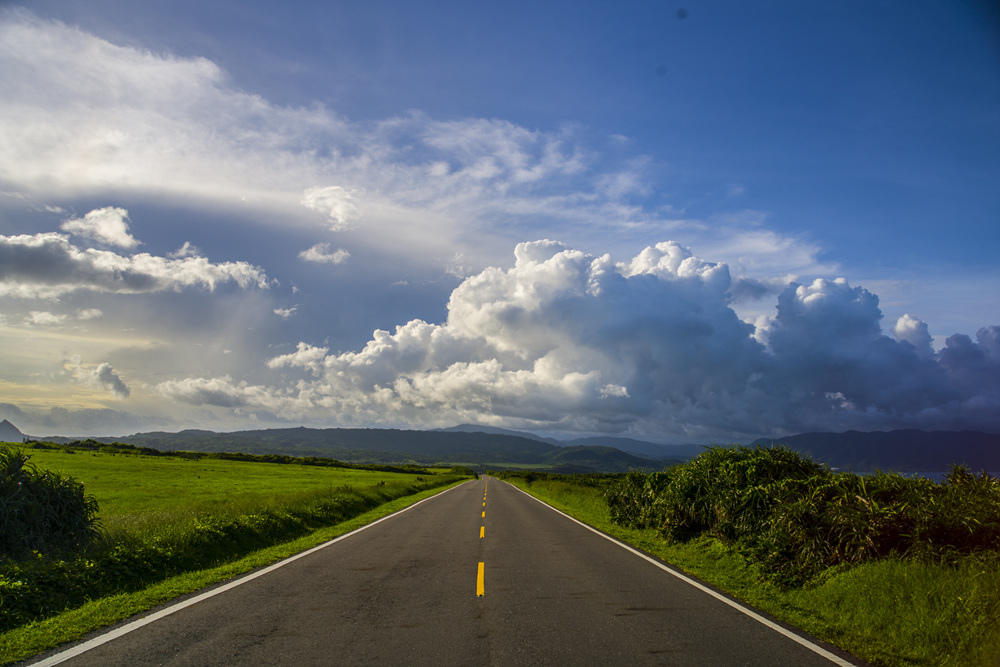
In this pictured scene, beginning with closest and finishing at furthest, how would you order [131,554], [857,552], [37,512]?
[857,552] < [131,554] < [37,512]

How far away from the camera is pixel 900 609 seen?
7.24m

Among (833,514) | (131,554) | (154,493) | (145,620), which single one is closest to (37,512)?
(131,554)

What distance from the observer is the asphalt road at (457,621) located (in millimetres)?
5879

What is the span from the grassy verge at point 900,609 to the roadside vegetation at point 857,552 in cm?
2

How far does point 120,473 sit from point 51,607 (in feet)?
170

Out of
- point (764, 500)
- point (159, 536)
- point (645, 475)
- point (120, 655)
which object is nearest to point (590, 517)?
point (645, 475)

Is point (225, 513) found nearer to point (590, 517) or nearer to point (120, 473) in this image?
point (590, 517)

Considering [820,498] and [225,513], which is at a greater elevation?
[820,498]

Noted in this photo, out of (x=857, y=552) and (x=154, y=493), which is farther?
(x=154, y=493)

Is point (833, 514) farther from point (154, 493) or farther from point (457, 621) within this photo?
point (154, 493)

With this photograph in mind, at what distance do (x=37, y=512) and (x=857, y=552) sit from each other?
49.7 feet

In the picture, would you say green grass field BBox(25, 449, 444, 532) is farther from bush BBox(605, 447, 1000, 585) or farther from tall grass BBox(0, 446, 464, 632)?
bush BBox(605, 447, 1000, 585)

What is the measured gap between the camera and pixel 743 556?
1198cm

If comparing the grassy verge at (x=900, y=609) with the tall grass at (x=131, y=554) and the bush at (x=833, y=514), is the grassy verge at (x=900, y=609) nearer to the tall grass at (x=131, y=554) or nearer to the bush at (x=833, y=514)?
the bush at (x=833, y=514)
